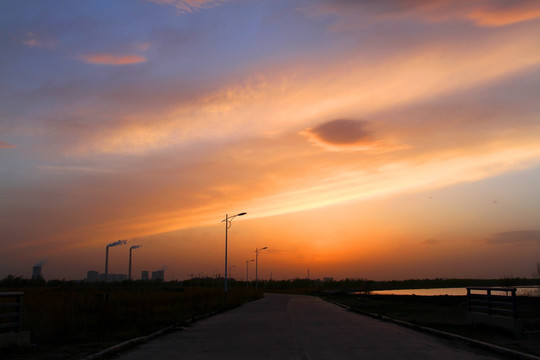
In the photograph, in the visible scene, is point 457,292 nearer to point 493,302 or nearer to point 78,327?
point 493,302

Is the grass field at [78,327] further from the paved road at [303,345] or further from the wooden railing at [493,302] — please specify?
the wooden railing at [493,302]

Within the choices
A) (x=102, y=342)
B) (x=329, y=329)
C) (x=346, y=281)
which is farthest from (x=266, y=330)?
(x=346, y=281)

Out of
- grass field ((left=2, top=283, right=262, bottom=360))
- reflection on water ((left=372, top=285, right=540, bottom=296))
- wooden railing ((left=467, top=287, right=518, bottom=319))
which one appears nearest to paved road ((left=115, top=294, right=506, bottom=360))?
grass field ((left=2, top=283, right=262, bottom=360))

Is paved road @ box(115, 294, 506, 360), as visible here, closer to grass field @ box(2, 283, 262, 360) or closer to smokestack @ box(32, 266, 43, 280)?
grass field @ box(2, 283, 262, 360)

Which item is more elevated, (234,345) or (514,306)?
(514,306)

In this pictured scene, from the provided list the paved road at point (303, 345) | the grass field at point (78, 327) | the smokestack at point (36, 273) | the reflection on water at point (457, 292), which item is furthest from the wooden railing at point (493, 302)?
the smokestack at point (36, 273)

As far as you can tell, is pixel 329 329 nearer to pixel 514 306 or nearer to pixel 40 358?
pixel 514 306

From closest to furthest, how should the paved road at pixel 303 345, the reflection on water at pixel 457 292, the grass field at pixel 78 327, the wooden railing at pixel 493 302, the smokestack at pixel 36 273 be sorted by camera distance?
1. the paved road at pixel 303 345
2. the grass field at pixel 78 327
3. the wooden railing at pixel 493 302
4. the reflection on water at pixel 457 292
5. the smokestack at pixel 36 273

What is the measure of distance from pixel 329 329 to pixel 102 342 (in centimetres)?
874

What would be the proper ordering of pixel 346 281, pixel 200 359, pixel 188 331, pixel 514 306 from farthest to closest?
1. pixel 346 281
2. pixel 188 331
3. pixel 514 306
4. pixel 200 359

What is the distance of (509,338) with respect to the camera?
50.9 ft

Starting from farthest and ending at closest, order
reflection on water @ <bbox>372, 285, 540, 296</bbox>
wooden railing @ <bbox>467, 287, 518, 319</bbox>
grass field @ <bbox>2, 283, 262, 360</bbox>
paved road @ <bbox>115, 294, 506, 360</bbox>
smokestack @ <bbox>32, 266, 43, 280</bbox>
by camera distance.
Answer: smokestack @ <bbox>32, 266, 43, 280</bbox> < reflection on water @ <bbox>372, 285, 540, 296</bbox> < wooden railing @ <bbox>467, 287, 518, 319</bbox> < grass field @ <bbox>2, 283, 262, 360</bbox> < paved road @ <bbox>115, 294, 506, 360</bbox>

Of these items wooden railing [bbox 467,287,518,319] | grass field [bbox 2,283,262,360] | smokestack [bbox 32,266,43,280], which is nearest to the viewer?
grass field [bbox 2,283,262,360]

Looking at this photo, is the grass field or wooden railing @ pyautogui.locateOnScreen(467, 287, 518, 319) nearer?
the grass field
